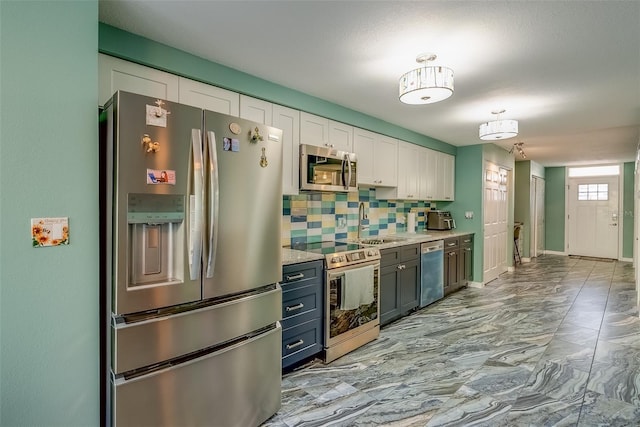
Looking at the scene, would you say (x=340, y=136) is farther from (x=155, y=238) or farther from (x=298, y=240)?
(x=155, y=238)

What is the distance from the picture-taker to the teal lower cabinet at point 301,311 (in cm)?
248

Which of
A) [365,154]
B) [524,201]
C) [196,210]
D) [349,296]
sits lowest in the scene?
[349,296]

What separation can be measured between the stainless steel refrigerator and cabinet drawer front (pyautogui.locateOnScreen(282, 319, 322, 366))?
0.48 meters

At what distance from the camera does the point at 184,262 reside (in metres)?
1.65

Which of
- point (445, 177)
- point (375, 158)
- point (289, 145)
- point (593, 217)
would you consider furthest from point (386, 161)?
point (593, 217)

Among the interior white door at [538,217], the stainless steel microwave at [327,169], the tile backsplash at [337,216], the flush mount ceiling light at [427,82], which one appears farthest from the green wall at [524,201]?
the flush mount ceiling light at [427,82]

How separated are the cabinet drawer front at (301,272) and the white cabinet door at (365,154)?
1.38m

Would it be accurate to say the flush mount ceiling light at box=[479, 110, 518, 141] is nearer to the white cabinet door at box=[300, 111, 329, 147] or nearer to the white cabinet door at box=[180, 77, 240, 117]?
the white cabinet door at box=[300, 111, 329, 147]

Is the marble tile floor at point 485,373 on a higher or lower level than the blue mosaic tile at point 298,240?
lower

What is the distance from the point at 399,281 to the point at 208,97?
2.68 metres

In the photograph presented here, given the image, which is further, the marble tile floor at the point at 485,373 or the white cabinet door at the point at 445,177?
the white cabinet door at the point at 445,177

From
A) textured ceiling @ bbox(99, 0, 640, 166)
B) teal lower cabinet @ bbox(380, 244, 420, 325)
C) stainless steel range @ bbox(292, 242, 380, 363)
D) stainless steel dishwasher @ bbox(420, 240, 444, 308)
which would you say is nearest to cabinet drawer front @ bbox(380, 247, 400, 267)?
teal lower cabinet @ bbox(380, 244, 420, 325)

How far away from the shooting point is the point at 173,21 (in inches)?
75.9

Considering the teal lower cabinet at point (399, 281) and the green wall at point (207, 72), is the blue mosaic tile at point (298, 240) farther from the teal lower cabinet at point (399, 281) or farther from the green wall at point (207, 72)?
the green wall at point (207, 72)
